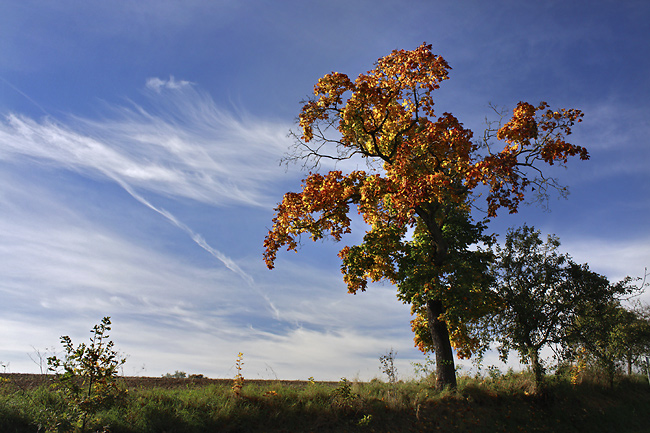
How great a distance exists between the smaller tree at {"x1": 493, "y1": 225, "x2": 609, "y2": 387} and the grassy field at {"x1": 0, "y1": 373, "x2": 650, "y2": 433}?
1758 mm

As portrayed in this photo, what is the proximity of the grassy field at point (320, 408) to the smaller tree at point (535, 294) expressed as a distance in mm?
1758

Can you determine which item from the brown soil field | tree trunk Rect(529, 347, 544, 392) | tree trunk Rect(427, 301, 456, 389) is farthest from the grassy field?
tree trunk Rect(427, 301, 456, 389)

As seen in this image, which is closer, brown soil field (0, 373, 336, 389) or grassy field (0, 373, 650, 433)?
grassy field (0, 373, 650, 433)

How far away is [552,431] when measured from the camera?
15.6 meters

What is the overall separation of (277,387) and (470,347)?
28.1ft

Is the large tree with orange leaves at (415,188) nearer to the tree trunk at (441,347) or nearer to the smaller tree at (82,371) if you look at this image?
the tree trunk at (441,347)

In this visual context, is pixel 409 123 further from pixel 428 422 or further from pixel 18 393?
pixel 18 393

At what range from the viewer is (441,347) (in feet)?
54.0

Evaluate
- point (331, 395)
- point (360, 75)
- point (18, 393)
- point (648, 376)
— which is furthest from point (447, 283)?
point (648, 376)

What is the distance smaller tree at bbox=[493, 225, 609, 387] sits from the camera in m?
17.4

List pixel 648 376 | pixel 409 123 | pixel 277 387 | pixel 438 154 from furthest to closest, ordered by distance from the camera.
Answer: pixel 648 376 → pixel 409 123 → pixel 438 154 → pixel 277 387

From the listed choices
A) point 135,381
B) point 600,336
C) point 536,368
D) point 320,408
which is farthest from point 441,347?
point 135,381

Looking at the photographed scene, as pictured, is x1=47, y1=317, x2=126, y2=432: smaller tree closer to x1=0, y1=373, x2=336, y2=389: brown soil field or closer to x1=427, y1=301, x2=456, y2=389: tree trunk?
x1=0, y1=373, x2=336, y2=389: brown soil field

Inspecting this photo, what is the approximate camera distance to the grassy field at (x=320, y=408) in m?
10.3
